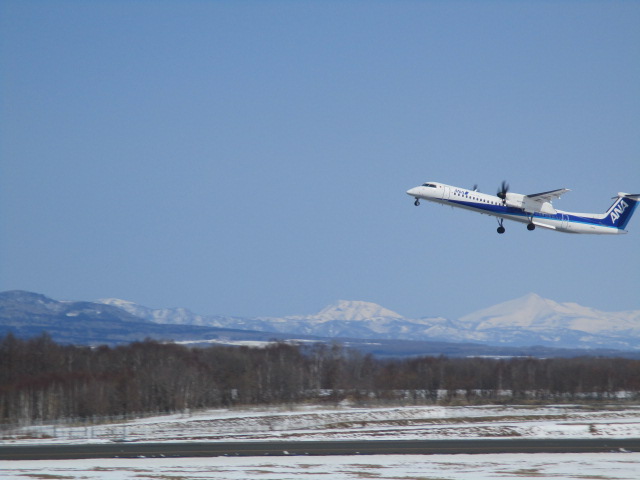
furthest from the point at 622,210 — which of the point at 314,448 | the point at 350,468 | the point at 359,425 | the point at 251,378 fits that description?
the point at 251,378

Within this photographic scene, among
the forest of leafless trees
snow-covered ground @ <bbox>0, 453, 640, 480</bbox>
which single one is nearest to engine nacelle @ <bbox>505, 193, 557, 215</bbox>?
snow-covered ground @ <bbox>0, 453, 640, 480</bbox>

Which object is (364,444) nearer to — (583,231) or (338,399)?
(583,231)

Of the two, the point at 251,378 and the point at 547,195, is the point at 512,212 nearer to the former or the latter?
the point at 547,195

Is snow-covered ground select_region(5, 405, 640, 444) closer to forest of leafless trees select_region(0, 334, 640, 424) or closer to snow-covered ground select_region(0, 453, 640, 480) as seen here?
forest of leafless trees select_region(0, 334, 640, 424)

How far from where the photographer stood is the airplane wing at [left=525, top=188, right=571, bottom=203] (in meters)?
66.6

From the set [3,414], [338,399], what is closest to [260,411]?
[338,399]

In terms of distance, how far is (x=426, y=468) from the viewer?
40.3m

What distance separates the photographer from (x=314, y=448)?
4775cm

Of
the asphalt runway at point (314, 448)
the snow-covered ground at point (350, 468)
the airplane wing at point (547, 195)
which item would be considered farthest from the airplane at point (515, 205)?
the snow-covered ground at point (350, 468)

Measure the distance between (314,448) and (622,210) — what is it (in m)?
41.1

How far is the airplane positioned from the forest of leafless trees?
30.7 meters

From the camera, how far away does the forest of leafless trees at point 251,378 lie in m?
85.8

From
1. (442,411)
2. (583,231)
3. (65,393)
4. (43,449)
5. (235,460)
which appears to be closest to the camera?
(235,460)

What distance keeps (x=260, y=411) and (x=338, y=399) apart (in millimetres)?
15800
